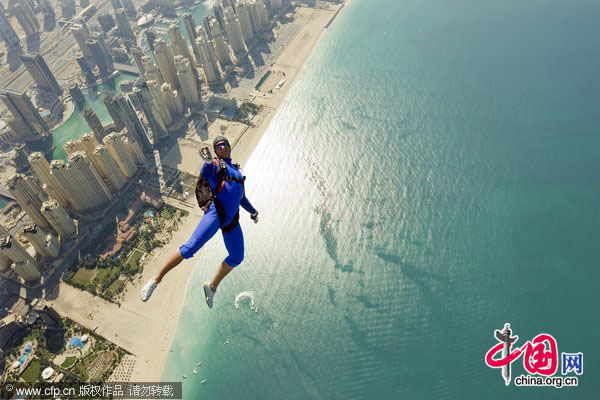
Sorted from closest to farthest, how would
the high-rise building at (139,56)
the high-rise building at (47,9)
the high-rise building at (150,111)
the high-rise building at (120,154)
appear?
the high-rise building at (120,154)
the high-rise building at (150,111)
the high-rise building at (139,56)
the high-rise building at (47,9)

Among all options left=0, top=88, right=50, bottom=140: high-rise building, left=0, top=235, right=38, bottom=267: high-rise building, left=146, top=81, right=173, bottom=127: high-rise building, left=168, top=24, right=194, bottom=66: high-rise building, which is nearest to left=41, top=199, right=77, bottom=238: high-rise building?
left=0, top=235, right=38, bottom=267: high-rise building

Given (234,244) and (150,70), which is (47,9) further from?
(234,244)

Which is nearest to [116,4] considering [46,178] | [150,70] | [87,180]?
[150,70]

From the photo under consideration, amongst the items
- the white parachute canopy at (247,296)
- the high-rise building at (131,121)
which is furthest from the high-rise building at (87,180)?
the white parachute canopy at (247,296)

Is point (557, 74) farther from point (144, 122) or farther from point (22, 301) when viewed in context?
point (22, 301)

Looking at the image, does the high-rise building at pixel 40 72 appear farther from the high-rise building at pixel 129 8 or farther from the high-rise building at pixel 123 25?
the high-rise building at pixel 129 8
